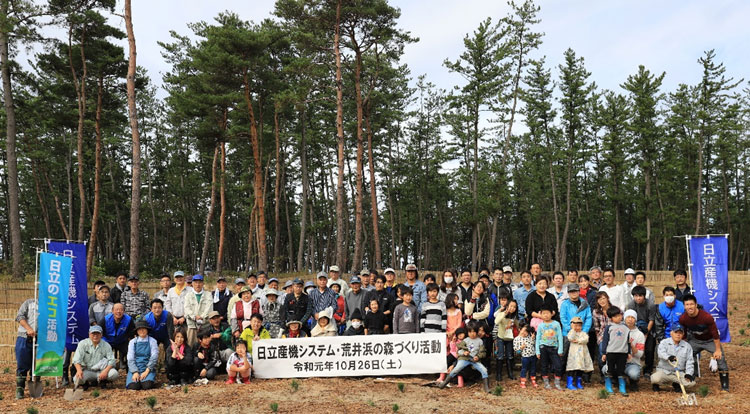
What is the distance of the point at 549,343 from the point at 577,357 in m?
0.45

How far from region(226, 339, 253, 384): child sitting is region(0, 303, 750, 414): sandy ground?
0.18 m

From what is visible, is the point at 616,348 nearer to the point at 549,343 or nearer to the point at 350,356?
the point at 549,343

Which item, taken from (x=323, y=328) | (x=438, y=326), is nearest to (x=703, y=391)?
(x=438, y=326)

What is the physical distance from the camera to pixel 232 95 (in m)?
19.2

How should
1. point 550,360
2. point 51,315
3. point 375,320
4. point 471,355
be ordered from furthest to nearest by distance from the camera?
point 375,320 → point 550,360 → point 471,355 → point 51,315

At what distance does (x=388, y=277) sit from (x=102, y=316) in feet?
16.0

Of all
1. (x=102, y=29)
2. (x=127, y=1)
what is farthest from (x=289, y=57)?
(x=127, y=1)

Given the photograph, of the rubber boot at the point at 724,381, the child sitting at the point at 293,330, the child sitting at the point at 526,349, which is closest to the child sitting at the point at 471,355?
the child sitting at the point at 526,349

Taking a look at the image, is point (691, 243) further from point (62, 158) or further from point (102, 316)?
point (62, 158)

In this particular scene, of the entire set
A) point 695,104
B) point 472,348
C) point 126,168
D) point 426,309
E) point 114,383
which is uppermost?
point 695,104

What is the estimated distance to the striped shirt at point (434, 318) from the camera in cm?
805

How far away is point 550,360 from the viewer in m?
7.68

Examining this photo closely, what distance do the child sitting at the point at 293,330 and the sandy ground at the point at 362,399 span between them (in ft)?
2.60

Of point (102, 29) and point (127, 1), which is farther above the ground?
point (102, 29)
